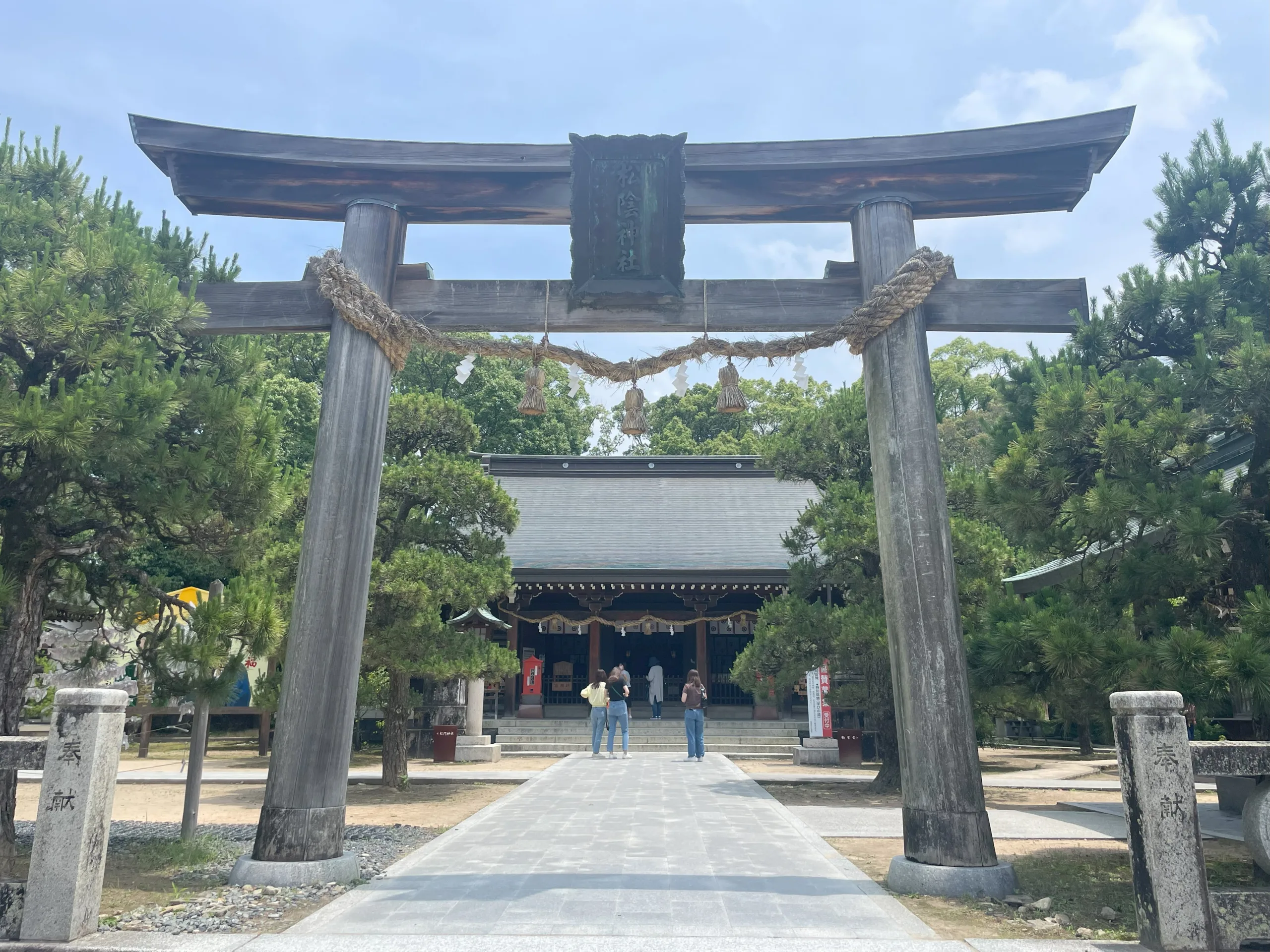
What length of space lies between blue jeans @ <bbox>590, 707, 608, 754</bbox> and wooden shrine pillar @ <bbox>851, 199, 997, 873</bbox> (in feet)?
34.5

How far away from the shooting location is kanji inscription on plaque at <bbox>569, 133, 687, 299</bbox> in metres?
6.28

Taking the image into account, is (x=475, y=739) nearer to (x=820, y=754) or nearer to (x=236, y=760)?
(x=236, y=760)

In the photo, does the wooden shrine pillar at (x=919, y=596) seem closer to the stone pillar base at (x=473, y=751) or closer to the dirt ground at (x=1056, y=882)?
the dirt ground at (x=1056, y=882)

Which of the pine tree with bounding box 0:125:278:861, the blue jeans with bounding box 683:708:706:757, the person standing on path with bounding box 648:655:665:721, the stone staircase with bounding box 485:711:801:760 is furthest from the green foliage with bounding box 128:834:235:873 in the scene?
the person standing on path with bounding box 648:655:665:721

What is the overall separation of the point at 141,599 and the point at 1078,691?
23.6 feet

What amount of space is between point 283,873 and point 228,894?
1.08 feet

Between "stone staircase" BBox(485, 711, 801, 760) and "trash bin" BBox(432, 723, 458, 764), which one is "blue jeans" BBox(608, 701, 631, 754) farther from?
"trash bin" BBox(432, 723, 458, 764)

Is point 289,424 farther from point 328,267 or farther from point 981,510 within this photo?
point 981,510

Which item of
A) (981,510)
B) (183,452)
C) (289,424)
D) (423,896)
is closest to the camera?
(423,896)

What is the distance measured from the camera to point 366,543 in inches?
236

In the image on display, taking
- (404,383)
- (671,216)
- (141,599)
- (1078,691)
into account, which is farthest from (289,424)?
(1078,691)

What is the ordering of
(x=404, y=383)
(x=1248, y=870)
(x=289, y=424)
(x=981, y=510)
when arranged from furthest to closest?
(x=404, y=383) < (x=289, y=424) < (x=981, y=510) < (x=1248, y=870)

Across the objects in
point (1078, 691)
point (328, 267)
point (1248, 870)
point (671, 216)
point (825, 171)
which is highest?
point (825, 171)

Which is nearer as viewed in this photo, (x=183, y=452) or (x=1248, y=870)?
(x=183, y=452)
